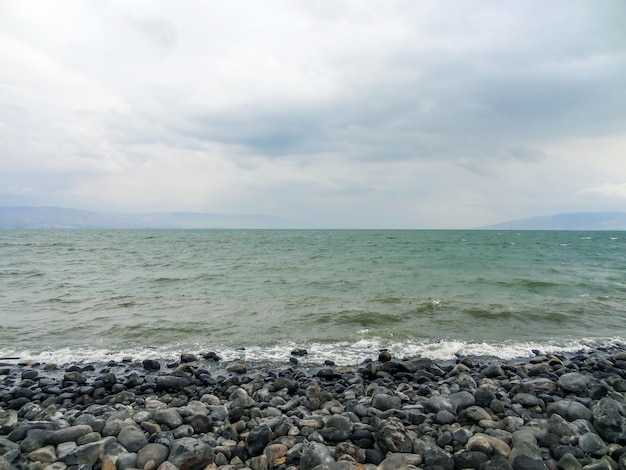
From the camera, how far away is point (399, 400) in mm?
6012

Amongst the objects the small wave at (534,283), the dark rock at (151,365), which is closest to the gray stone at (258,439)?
the dark rock at (151,365)

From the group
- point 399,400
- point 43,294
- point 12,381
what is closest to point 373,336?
point 399,400

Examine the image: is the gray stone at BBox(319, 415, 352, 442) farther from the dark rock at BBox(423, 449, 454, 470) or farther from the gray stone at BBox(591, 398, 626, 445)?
the gray stone at BBox(591, 398, 626, 445)

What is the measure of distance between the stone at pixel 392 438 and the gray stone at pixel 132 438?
2969 mm

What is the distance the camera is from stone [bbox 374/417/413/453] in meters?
4.55

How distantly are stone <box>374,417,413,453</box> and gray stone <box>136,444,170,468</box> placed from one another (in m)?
2.60

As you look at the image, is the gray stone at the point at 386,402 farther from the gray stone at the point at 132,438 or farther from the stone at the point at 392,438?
the gray stone at the point at 132,438

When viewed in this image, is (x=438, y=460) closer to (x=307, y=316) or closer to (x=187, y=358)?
(x=187, y=358)

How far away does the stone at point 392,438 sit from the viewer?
4.55 metres

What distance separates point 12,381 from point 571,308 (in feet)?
58.1

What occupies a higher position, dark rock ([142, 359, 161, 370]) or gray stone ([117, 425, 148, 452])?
gray stone ([117, 425, 148, 452])

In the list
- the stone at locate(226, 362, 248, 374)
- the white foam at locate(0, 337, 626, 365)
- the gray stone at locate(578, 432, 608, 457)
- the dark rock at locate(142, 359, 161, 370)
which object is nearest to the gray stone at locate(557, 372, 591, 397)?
the gray stone at locate(578, 432, 608, 457)

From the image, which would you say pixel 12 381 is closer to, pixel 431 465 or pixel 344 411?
pixel 344 411

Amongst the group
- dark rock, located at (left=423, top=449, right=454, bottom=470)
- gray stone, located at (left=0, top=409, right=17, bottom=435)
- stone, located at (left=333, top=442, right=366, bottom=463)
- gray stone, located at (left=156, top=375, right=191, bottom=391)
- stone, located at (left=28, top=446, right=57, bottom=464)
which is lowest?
gray stone, located at (left=156, top=375, right=191, bottom=391)
